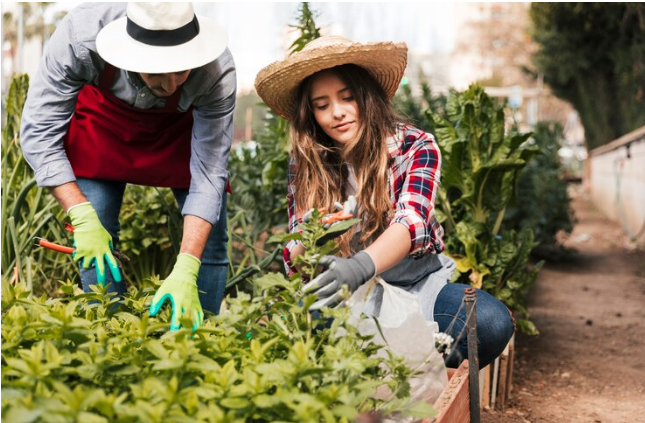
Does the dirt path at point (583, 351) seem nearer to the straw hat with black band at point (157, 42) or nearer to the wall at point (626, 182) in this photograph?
the wall at point (626, 182)

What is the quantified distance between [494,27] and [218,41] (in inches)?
1236

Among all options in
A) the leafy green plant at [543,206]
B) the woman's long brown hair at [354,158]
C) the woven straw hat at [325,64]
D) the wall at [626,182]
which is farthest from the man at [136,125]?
the wall at [626,182]

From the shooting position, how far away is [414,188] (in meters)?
2.29

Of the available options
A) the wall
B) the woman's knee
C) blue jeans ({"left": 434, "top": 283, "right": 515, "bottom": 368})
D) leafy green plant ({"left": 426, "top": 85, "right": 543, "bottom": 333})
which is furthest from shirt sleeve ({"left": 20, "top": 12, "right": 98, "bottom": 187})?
the wall

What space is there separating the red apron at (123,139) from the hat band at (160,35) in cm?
36

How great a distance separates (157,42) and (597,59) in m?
13.9

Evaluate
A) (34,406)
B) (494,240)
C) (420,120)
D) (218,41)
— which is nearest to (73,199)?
(218,41)

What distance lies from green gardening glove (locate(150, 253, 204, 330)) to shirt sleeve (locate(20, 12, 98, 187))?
56 centimetres

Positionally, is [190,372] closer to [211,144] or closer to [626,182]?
[211,144]

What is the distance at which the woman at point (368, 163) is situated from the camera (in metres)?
2.32

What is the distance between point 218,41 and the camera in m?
2.36

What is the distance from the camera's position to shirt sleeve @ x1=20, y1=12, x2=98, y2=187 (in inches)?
95.7

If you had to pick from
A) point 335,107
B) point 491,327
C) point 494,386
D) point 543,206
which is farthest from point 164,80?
point 543,206

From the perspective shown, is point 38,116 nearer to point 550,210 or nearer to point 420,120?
point 420,120
